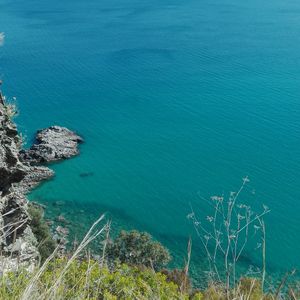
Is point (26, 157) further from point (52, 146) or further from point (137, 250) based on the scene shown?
point (137, 250)

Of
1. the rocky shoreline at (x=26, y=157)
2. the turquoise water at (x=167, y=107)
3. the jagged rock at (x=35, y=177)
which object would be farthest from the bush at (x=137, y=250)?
the jagged rock at (x=35, y=177)

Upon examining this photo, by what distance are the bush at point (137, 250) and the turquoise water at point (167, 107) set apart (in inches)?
77.2

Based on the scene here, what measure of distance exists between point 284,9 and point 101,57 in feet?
104

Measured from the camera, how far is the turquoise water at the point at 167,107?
1062 inches

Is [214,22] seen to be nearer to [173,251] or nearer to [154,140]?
[154,140]

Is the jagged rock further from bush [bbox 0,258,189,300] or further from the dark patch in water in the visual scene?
bush [bbox 0,258,189,300]

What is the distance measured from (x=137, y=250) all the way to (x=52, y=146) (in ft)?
47.3

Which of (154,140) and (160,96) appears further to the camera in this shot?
(160,96)

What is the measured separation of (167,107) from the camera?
1587 inches

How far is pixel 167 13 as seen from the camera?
232 ft

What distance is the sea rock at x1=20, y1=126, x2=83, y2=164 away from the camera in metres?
31.6

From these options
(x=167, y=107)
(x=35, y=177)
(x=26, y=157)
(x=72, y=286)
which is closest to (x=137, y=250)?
(x=35, y=177)

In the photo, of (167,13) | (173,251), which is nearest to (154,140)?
(173,251)

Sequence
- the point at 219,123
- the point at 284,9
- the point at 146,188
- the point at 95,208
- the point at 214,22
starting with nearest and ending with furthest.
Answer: the point at 95,208 → the point at 146,188 → the point at 219,123 → the point at 214,22 → the point at 284,9
